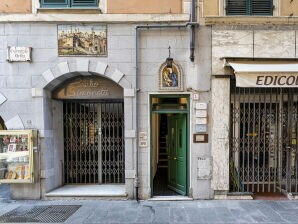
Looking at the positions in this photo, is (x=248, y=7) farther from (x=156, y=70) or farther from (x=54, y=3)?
(x=54, y=3)

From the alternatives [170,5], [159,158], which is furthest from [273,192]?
[170,5]

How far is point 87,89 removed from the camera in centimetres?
776

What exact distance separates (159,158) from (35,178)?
602cm

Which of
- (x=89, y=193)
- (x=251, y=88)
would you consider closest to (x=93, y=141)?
(x=89, y=193)

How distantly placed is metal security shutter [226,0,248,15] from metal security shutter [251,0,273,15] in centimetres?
21

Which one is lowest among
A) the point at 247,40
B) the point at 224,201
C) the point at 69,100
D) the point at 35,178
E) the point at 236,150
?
the point at 224,201

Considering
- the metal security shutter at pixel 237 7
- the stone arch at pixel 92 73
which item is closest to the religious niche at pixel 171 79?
the stone arch at pixel 92 73

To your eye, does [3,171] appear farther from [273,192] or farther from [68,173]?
[273,192]

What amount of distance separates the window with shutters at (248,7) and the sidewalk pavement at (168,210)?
5640mm

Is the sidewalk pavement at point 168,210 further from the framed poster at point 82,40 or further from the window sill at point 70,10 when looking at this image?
the window sill at point 70,10

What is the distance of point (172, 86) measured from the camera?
276 inches

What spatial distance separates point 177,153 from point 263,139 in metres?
2.76

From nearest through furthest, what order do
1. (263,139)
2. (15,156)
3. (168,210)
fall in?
(168,210), (15,156), (263,139)

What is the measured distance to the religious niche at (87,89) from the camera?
7.68 meters
